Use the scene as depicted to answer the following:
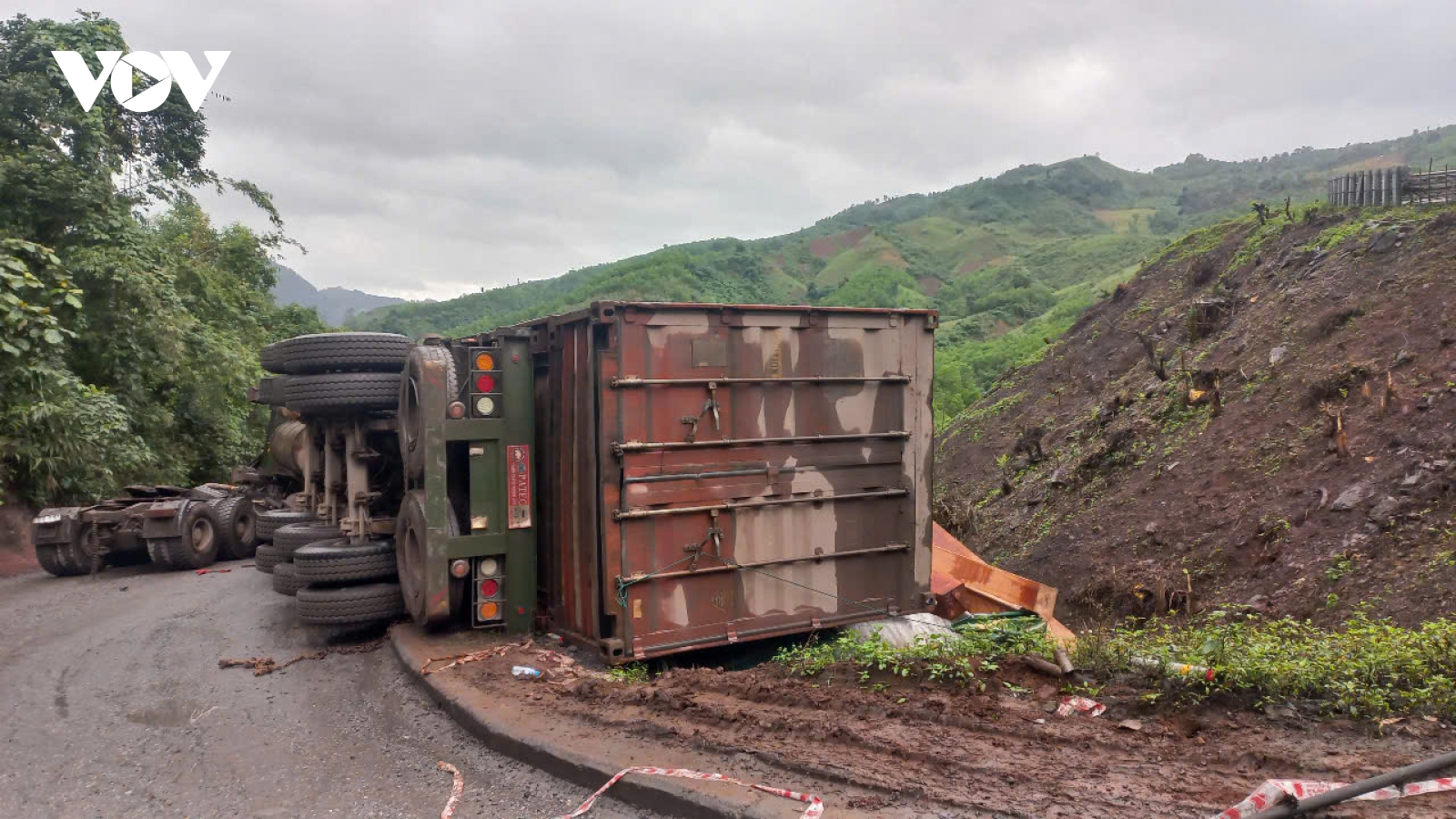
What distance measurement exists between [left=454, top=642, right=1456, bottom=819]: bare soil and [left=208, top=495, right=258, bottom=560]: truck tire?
9.84 meters

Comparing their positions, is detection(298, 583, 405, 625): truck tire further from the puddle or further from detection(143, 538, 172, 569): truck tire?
detection(143, 538, 172, 569): truck tire

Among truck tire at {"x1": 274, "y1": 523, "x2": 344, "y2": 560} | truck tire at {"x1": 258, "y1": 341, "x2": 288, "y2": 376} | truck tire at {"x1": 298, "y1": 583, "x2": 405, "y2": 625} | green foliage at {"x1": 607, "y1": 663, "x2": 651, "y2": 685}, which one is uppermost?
truck tire at {"x1": 258, "y1": 341, "x2": 288, "y2": 376}

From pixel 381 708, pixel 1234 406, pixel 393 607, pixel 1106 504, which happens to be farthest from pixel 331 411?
pixel 1234 406

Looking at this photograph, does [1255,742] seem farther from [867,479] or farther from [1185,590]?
[1185,590]

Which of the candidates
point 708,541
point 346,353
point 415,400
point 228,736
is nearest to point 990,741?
point 708,541

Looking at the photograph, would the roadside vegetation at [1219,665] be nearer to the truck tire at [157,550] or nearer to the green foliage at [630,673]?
the green foliage at [630,673]

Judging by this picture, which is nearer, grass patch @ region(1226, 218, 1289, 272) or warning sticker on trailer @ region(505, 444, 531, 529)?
warning sticker on trailer @ region(505, 444, 531, 529)

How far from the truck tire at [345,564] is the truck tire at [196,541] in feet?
22.8

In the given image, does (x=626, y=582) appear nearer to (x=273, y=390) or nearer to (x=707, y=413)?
(x=707, y=413)

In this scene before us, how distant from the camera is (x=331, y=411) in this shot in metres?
7.57

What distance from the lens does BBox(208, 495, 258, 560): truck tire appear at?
13.1m

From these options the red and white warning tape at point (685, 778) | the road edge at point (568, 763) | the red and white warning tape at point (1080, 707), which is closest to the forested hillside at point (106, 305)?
the road edge at point (568, 763)

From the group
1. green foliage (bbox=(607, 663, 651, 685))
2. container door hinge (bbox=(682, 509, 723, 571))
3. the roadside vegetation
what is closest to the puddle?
green foliage (bbox=(607, 663, 651, 685))

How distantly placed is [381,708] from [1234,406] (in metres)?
10.2
